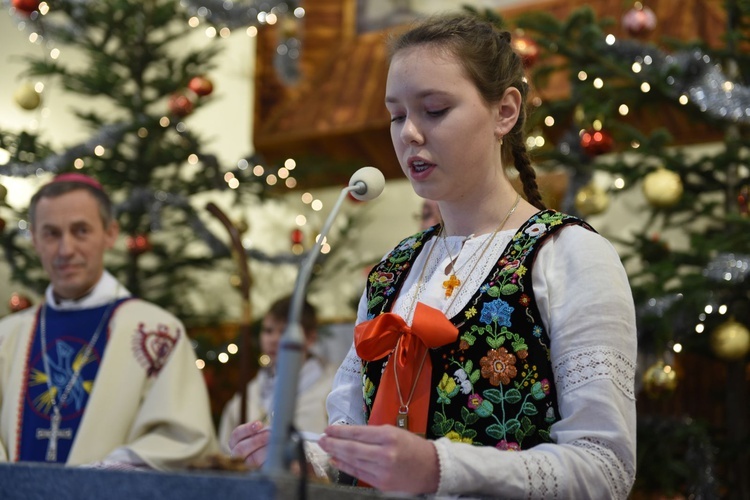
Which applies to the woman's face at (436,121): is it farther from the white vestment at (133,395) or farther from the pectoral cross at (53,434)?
the pectoral cross at (53,434)

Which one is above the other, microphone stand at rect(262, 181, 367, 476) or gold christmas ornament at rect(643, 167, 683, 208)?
gold christmas ornament at rect(643, 167, 683, 208)

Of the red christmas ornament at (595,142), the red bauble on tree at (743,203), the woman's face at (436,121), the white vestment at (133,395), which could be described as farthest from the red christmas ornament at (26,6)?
the woman's face at (436,121)

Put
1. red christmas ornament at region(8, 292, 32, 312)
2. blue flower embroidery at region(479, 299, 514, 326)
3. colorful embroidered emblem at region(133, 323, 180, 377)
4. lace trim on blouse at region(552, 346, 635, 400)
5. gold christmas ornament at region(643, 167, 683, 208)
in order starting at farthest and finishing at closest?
1. red christmas ornament at region(8, 292, 32, 312)
2. gold christmas ornament at region(643, 167, 683, 208)
3. colorful embroidered emblem at region(133, 323, 180, 377)
4. blue flower embroidery at region(479, 299, 514, 326)
5. lace trim on blouse at region(552, 346, 635, 400)

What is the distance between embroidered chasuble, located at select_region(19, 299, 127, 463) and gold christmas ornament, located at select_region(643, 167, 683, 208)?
2.22 meters

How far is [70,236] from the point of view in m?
4.06

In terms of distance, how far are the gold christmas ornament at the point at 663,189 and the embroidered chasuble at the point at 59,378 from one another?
222cm

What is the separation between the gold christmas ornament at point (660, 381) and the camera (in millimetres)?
4316

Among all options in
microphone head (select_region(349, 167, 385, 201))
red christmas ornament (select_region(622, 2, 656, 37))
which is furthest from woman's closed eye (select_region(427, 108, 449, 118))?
red christmas ornament (select_region(622, 2, 656, 37))

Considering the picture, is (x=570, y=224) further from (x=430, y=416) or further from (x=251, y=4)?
(x=251, y=4)

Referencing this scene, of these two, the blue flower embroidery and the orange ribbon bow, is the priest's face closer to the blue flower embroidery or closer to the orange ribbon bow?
the orange ribbon bow

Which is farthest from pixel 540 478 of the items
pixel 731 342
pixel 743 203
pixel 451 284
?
pixel 743 203

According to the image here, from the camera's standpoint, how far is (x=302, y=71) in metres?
7.10

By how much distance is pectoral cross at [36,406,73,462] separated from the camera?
3.88 metres

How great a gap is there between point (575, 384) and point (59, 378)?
2699 millimetres
